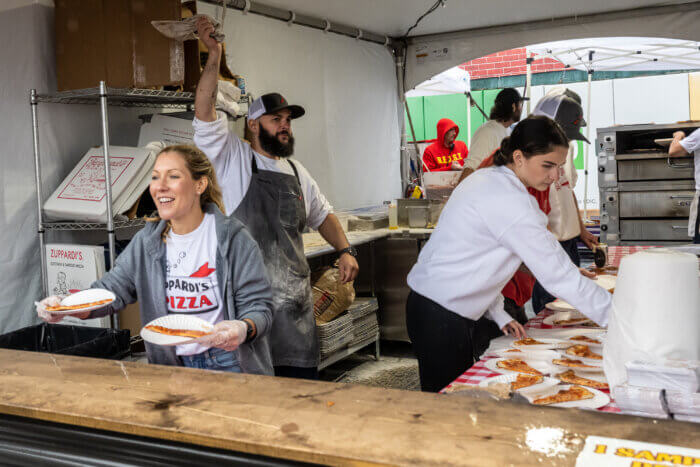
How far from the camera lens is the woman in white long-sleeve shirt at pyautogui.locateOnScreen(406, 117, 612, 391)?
230cm

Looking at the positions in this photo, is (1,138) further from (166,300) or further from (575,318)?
(575,318)

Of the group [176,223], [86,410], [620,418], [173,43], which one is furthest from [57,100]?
[620,418]

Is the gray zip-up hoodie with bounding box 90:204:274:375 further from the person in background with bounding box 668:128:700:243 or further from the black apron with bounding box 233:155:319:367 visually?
the person in background with bounding box 668:128:700:243

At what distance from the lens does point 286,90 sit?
596 cm

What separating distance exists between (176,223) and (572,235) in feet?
9.17

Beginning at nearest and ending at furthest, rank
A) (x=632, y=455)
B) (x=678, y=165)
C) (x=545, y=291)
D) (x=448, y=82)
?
1. (x=632, y=455)
2. (x=545, y=291)
3. (x=678, y=165)
4. (x=448, y=82)

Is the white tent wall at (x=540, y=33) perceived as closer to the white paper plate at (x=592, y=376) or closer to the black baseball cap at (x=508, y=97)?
the black baseball cap at (x=508, y=97)

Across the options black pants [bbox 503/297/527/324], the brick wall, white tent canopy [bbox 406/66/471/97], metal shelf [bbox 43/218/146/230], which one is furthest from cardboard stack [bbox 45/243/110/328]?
the brick wall

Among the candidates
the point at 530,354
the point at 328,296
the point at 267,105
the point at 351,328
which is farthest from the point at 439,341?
the point at 351,328

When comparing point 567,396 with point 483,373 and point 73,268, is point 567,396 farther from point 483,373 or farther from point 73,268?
point 73,268

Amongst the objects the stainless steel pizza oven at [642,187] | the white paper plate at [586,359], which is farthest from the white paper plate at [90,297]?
the stainless steel pizza oven at [642,187]

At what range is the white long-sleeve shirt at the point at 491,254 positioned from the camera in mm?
2195

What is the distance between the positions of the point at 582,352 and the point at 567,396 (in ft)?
1.49

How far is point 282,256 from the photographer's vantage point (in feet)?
10.5
